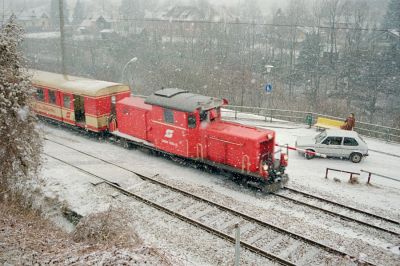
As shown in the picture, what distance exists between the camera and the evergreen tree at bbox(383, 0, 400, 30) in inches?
A: 2458

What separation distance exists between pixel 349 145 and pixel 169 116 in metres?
8.78

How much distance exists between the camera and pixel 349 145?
721 inches

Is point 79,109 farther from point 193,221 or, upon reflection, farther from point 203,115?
point 193,221

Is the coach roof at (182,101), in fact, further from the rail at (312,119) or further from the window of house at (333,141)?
the rail at (312,119)

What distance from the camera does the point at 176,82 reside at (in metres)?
47.3

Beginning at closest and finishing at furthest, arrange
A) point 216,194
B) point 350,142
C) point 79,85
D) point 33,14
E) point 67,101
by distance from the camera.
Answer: point 216,194
point 350,142
point 79,85
point 67,101
point 33,14

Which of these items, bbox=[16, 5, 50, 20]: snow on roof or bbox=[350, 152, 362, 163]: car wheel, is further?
bbox=[16, 5, 50, 20]: snow on roof

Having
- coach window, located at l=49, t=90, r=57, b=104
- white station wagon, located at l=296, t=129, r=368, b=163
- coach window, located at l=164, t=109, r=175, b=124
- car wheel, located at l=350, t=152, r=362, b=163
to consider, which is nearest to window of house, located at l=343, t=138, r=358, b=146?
white station wagon, located at l=296, t=129, r=368, b=163

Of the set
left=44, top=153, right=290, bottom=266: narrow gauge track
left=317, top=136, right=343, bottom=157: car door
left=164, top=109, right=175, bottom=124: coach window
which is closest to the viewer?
left=44, top=153, right=290, bottom=266: narrow gauge track

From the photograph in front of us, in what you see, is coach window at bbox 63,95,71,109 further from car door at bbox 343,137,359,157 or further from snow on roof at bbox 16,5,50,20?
snow on roof at bbox 16,5,50,20

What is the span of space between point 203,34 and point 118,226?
60.7 metres

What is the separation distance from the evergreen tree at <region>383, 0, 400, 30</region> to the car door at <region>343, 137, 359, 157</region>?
52.7 meters

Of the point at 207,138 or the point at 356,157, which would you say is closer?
the point at 207,138

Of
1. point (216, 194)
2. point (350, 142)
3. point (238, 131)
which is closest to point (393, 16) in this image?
point (350, 142)
